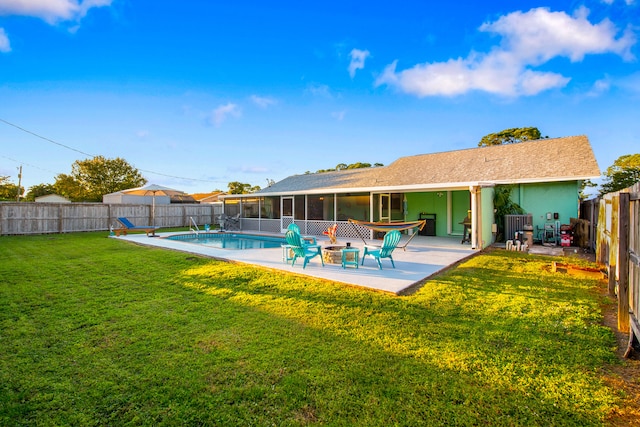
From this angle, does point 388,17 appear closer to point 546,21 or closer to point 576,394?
point 546,21

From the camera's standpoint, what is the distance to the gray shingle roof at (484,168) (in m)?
11.8

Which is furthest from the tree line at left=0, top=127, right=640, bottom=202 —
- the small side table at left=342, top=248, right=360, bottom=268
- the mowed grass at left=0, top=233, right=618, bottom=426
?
the mowed grass at left=0, top=233, right=618, bottom=426

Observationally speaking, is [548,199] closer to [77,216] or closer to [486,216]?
[486,216]

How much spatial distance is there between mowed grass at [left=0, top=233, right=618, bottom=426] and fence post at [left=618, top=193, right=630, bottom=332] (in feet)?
0.75

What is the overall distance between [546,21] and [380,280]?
1139cm

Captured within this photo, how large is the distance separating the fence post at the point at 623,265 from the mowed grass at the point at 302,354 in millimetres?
228

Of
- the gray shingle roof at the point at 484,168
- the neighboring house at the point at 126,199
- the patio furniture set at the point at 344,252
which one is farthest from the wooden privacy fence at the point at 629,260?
the neighboring house at the point at 126,199

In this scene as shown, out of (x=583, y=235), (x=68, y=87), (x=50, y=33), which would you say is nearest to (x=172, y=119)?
(x=68, y=87)

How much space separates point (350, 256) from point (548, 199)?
9.43 m

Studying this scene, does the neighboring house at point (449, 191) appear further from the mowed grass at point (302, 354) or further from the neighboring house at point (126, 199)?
the neighboring house at point (126, 199)

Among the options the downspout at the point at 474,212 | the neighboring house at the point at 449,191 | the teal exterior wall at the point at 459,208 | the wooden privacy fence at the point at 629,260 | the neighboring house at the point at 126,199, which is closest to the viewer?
the wooden privacy fence at the point at 629,260

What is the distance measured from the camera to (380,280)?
241 inches

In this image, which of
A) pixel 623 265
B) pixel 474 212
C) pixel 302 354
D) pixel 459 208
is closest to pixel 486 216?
pixel 474 212

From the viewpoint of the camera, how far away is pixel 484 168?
1427 centimetres
